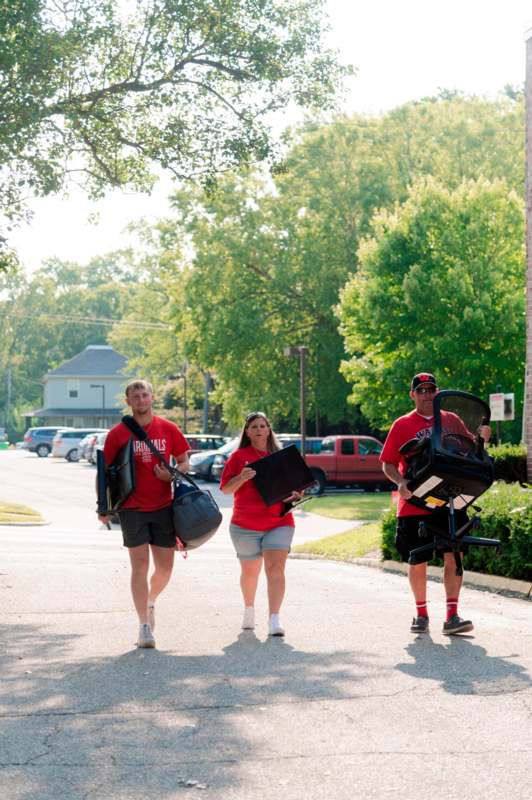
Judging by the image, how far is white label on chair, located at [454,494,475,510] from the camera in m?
9.01

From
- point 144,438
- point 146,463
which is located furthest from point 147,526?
point 144,438

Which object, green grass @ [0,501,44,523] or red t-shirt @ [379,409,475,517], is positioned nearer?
red t-shirt @ [379,409,475,517]

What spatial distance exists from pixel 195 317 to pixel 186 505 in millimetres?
40928

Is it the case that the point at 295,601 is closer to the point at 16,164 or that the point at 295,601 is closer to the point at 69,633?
the point at 69,633

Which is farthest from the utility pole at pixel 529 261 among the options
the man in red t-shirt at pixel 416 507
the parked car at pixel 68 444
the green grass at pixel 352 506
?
the parked car at pixel 68 444

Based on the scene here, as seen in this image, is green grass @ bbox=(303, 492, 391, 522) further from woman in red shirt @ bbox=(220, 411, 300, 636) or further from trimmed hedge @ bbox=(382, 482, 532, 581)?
woman in red shirt @ bbox=(220, 411, 300, 636)

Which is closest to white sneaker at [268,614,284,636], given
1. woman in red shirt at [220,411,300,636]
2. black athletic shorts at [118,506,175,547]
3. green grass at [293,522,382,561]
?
woman in red shirt at [220,411,300,636]

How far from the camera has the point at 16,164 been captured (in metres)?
17.5

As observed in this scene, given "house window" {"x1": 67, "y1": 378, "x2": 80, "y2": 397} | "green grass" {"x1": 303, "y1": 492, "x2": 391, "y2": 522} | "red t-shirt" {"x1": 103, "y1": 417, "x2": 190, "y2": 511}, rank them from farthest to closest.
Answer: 1. "house window" {"x1": 67, "y1": 378, "x2": 80, "y2": 397}
2. "green grass" {"x1": 303, "y1": 492, "x2": 391, "y2": 522}
3. "red t-shirt" {"x1": 103, "y1": 417, "x2": 190, "y2": 511}

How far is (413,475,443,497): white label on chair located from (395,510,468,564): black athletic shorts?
A: 34 cm

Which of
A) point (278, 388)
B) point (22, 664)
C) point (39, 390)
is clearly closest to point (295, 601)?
point (22, 664)

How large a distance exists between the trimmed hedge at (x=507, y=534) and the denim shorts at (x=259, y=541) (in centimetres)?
373

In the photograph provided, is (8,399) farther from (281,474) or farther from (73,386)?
(281,474)

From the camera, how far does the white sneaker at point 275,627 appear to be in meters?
9.20
